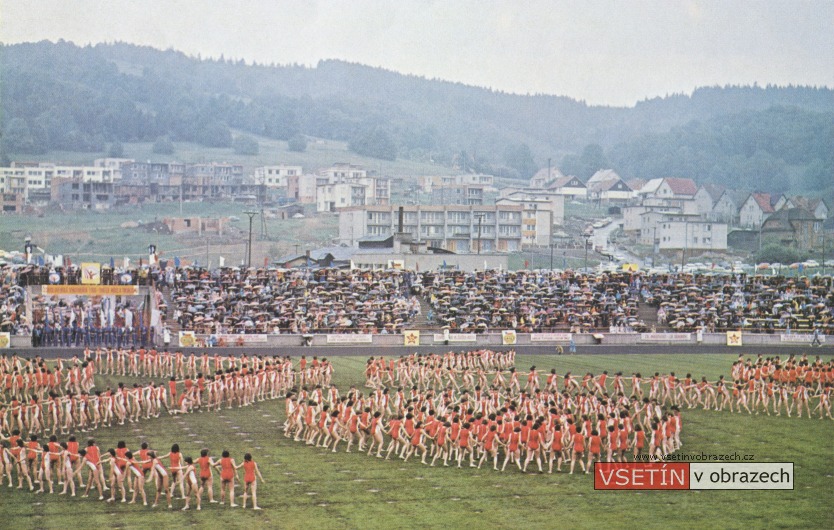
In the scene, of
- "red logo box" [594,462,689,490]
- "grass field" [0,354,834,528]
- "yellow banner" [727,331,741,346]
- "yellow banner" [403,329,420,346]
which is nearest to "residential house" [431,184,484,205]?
"yellow banner" [727,331,741,346]

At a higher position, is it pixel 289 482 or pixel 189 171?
pixel 189 171

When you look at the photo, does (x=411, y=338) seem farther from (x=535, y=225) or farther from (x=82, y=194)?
(x=82, y=194)

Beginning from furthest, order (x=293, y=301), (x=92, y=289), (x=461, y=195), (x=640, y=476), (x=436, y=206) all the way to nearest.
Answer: (x=461, y=195) < (x=436, y=206) < (x=293, y=301) < (x=92, y=289) < (x=640, y=476)

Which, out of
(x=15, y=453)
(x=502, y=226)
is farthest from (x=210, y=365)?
(x=502, y=226)

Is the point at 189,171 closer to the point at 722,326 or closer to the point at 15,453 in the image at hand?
the point at 722,326

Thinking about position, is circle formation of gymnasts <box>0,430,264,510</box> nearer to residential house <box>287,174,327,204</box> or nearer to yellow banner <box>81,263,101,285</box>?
yellow banner <box>81,263,101,285</box>

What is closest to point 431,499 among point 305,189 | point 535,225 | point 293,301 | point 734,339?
point 734,339

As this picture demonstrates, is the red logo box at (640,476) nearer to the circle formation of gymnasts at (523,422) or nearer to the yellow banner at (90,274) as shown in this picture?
the circle formation of gymnasts at (523,422)
